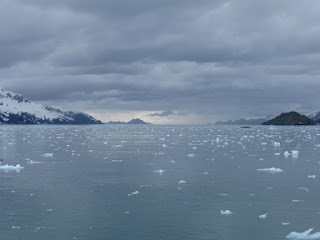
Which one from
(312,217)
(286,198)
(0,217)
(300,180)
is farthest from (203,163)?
(0,217)

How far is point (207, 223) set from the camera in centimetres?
1446

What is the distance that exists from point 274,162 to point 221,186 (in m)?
13.2

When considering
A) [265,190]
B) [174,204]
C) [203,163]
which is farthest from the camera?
[203,163]

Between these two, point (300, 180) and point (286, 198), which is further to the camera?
point (300, 180)

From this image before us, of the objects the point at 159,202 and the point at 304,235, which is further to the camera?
the point at 159,202

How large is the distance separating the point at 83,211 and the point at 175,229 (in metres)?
4.29

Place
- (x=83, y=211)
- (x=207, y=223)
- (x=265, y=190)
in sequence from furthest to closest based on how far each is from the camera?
(x=265, y=190), (x=83, y=211), (x=207, y=223)

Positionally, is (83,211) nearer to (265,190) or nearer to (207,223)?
(207,223)

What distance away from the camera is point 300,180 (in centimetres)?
2366

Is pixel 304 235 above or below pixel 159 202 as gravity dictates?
below

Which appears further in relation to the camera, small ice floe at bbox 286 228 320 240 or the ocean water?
the ocean water

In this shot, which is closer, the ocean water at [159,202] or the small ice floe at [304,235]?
the small ice floe at [304,235]

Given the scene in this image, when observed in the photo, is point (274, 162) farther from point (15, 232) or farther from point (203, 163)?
point (15, 232)

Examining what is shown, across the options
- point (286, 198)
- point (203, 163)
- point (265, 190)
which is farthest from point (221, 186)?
point (203, 163)
